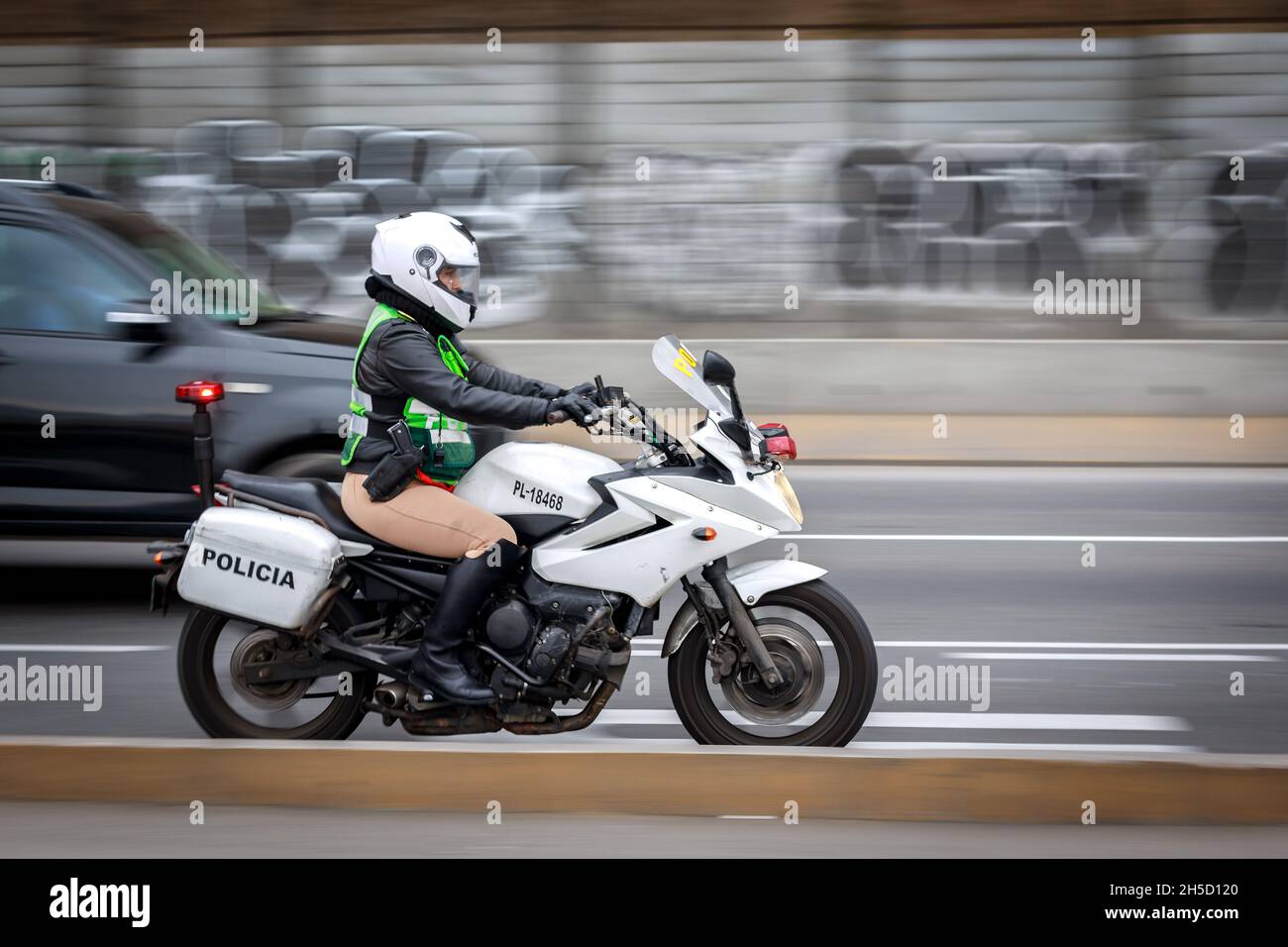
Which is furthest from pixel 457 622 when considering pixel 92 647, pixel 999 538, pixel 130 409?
pixel 999 538

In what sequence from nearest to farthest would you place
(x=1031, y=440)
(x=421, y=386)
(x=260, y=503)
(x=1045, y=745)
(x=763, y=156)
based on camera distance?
(x=421, y=386), (x=260, y=503), (x=1045, y=745), (x=1031, y=440), (x=763, y=156)

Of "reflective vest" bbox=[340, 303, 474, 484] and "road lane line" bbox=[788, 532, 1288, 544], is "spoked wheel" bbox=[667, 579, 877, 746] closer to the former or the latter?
"reflective vest" bbox=[340, 303, 474, 484]

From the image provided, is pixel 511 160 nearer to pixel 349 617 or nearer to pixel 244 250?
pixel 244 250

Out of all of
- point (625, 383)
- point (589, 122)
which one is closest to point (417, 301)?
point (625, 383)

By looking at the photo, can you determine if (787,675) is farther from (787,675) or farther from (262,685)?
(262,685)

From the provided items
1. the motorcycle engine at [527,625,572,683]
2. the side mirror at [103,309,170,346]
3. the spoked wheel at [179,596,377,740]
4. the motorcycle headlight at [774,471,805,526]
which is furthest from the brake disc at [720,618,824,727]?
the side mirror at [103,309,170,346]

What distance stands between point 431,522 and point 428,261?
85 cm

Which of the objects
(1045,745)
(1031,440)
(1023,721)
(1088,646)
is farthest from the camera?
(1031,440)

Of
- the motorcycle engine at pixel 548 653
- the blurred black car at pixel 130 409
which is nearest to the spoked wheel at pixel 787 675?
the motorcycle engine at pixel 548 653

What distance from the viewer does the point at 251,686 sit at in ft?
17.7

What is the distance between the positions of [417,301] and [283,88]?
11.6 metres

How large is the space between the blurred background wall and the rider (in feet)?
32.8

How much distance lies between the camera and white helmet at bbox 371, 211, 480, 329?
513 centimetres

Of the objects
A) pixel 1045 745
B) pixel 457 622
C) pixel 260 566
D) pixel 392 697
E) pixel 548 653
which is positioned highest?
pixel 260 566
